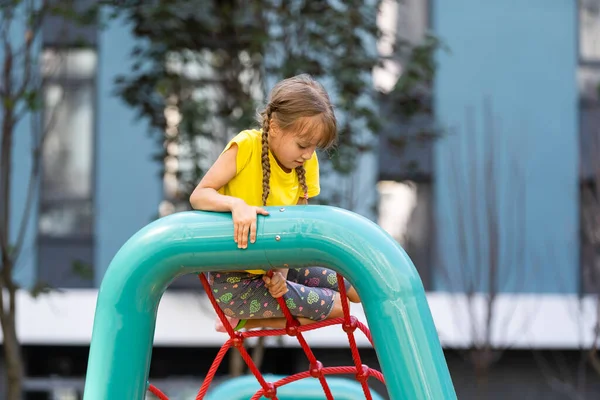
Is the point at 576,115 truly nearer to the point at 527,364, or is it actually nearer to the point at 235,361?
the point at 527,364

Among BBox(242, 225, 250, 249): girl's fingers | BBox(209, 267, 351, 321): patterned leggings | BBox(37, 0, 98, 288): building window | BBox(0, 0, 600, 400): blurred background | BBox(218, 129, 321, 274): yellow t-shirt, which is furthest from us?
BBox(37, 0, 98, 288): building window

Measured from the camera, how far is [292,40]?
7508 millimetres

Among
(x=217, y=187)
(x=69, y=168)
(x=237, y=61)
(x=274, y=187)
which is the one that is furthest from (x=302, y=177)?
(x=69, y=168)

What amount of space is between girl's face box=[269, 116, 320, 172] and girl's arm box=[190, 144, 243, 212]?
12cm

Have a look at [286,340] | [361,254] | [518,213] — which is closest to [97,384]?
[361,254]

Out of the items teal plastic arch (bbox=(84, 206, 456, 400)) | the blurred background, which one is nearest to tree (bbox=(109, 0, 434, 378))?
the blurred background

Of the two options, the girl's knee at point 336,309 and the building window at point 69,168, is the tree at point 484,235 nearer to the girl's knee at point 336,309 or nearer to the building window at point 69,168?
the building window at point 69,168

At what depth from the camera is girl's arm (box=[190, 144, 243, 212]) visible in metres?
2.35

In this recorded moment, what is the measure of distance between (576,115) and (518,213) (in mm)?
1452

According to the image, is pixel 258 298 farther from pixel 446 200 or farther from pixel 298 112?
pixel 446 200

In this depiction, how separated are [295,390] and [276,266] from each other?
6.14 feet

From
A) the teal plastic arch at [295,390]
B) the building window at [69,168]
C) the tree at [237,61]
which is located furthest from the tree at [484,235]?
the teal plastic arch at [295,390]

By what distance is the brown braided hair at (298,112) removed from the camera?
2494 millimetres

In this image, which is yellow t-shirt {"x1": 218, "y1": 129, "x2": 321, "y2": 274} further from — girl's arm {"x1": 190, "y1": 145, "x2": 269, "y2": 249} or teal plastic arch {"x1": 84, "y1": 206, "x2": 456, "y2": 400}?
teal plastic arch {"x1": 84, "y1": 206, "x2": 456, "y2": 400}
